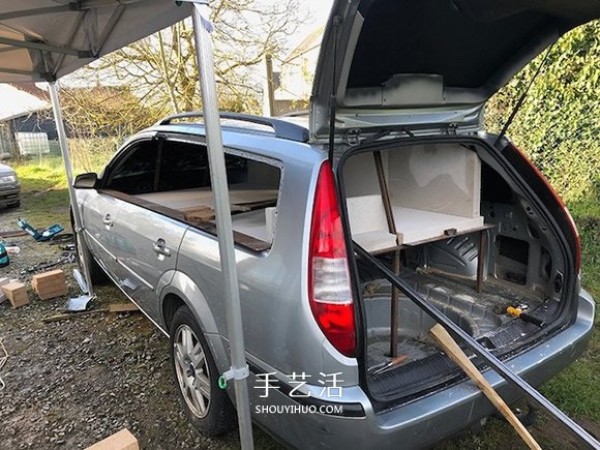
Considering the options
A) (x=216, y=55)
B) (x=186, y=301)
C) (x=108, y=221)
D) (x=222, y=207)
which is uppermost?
(x=216, y=55)

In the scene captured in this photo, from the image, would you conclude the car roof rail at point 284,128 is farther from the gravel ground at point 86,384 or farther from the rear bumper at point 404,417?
the gravel ground at point 86,384

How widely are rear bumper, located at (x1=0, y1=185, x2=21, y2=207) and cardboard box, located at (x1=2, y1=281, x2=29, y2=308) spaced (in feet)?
17.3

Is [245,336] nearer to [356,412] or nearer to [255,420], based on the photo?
[255,420]

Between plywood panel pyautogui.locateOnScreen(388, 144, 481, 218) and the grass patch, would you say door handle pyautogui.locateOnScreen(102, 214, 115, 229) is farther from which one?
the grass patch

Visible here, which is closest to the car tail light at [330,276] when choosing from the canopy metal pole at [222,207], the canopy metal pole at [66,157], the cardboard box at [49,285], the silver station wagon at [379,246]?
the silver station wagon at [379,246]

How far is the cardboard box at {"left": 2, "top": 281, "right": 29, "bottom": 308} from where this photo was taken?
4.14 meters

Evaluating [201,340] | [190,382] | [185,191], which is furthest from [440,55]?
[185,191]

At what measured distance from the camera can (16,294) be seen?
4148 millimetres

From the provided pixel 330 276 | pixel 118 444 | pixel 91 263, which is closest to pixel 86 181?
pixel 91 263

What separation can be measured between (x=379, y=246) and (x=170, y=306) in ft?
4.08

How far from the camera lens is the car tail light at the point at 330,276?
61.1 inches

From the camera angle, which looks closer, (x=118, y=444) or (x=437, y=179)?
(x=118, y=444)

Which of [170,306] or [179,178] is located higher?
[179,178]

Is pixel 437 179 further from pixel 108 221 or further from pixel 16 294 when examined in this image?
pixel 16 294
